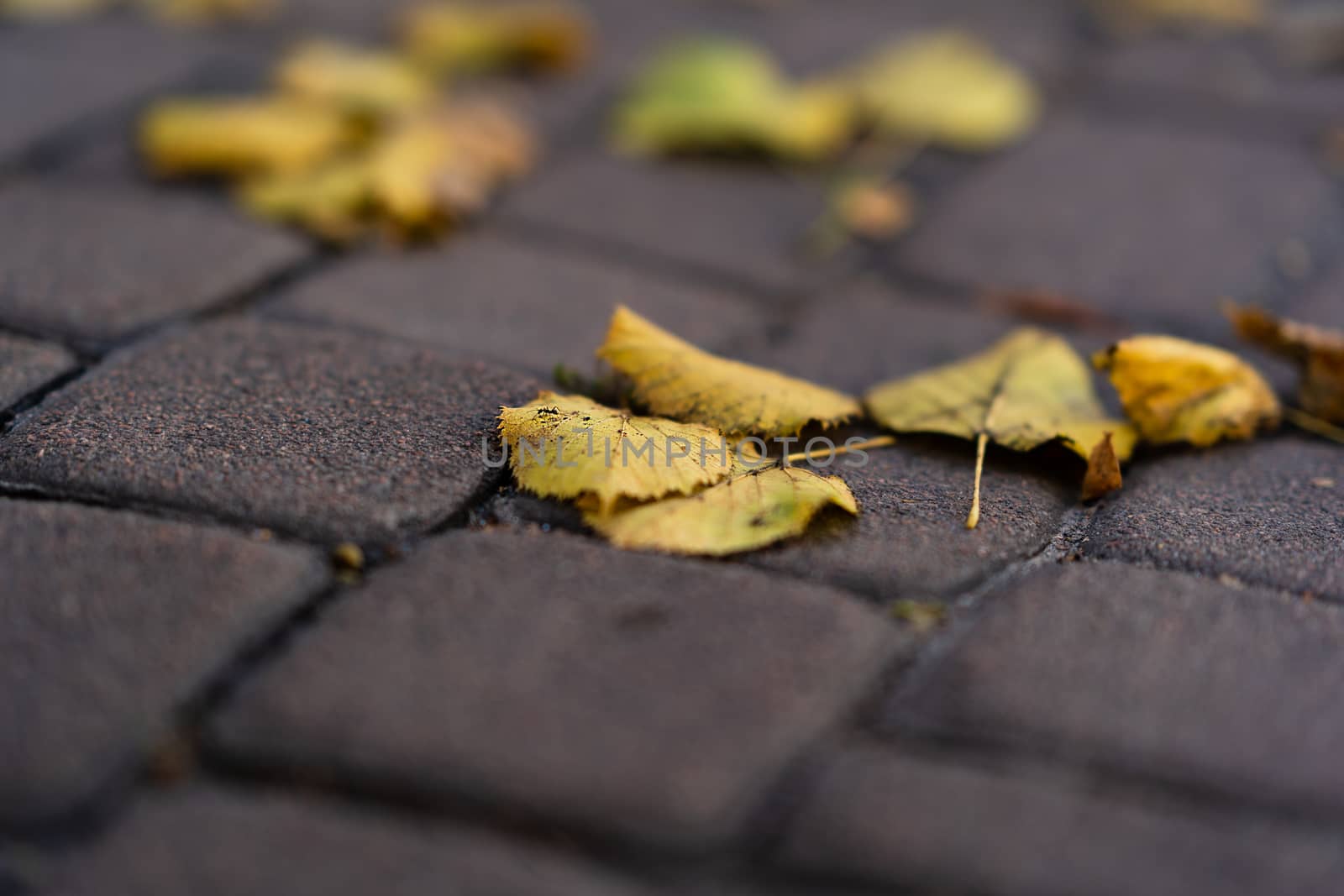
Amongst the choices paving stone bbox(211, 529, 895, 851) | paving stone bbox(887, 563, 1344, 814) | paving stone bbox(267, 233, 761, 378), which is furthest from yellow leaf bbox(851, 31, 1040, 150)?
paving stone bbox(211, 529, 895, 851)

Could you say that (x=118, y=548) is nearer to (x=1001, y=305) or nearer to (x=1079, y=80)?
(x=1001, y=305)

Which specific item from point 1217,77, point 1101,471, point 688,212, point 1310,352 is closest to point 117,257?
point 688,212

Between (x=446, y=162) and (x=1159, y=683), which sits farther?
(x=446, y=162)

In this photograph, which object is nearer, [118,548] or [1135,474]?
[118,548]

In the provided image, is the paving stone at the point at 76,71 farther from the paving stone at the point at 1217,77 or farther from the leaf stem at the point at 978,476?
the paving stone at the point at 1217,77

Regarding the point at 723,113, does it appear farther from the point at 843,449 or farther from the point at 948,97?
the point at 843,449

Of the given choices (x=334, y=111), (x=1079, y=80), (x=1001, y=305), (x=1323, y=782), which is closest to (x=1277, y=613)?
(x=1323, y=782)

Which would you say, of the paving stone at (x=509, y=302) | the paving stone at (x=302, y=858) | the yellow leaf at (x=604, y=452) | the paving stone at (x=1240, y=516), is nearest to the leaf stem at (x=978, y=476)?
the paving stone at (x=1240, y=516)
